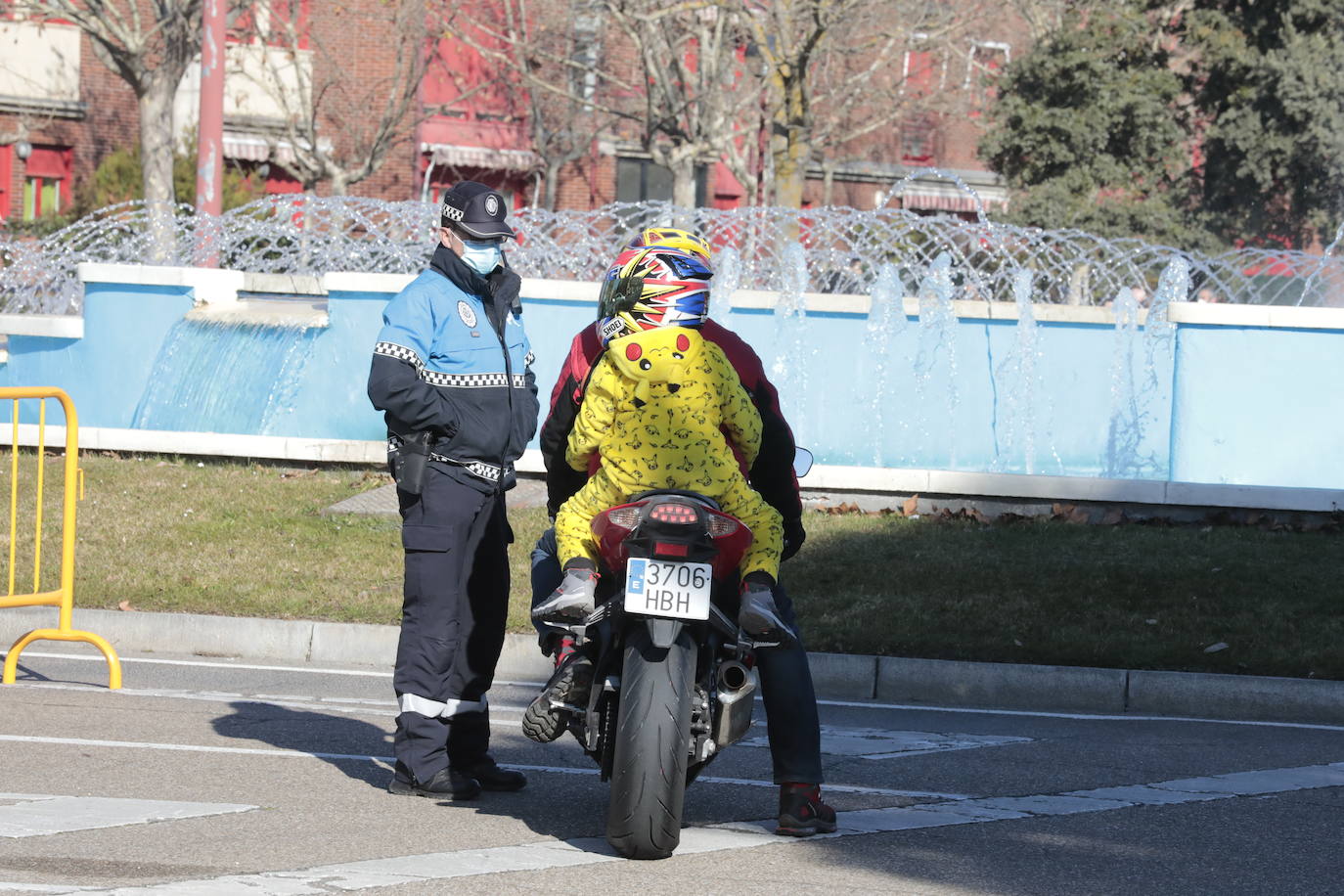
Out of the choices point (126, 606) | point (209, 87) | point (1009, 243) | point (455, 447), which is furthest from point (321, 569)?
point (1009, 243)

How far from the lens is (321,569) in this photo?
11.2 m

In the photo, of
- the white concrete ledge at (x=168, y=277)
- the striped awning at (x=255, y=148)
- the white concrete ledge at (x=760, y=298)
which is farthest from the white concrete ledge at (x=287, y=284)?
the striped awning at (x=255, y=148)

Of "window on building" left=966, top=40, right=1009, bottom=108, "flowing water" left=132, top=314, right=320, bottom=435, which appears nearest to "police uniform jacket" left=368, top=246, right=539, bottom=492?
"flowing water" left=132, top=314, right=320, bottom=435

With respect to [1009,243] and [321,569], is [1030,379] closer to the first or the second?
[321,569]

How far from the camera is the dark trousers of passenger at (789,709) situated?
583cm

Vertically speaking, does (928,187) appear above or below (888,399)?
above

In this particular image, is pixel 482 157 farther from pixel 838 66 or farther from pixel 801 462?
pixel 801 462

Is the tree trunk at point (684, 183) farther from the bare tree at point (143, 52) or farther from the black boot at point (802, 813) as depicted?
the black boot at point (802, 813)

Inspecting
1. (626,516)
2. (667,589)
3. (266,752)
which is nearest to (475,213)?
(626,516)

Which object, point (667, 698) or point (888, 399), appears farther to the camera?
point (888, 399)

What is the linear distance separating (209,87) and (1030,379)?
27.2ft

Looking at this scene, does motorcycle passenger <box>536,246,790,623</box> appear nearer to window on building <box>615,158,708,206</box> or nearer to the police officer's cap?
the police officer's cap

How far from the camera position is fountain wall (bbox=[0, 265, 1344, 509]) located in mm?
14445

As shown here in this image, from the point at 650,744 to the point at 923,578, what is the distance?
5.78 metres
